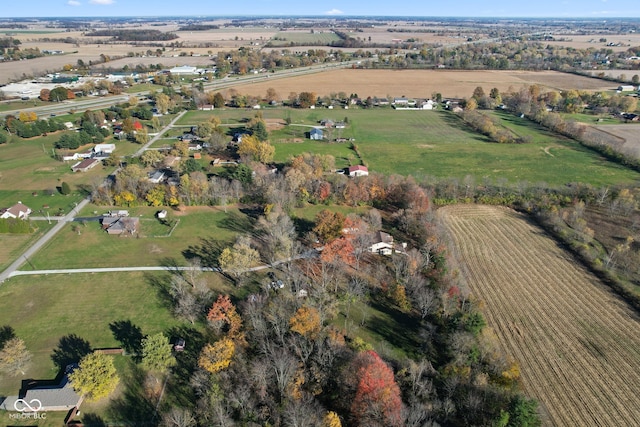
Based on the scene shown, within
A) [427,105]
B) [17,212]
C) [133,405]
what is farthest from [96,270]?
[427,105]

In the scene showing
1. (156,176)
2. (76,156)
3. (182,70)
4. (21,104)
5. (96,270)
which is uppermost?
(182,70)

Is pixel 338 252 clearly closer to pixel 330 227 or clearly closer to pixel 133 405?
pixel 330 227

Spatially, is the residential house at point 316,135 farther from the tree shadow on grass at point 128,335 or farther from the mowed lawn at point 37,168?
the tree shadow on grass at point 128,335

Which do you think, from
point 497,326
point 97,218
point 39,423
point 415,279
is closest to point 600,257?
point 497,326

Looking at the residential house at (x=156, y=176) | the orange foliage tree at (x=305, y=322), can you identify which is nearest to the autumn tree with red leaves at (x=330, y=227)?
the orange foliage tree at (x=305, y=322)

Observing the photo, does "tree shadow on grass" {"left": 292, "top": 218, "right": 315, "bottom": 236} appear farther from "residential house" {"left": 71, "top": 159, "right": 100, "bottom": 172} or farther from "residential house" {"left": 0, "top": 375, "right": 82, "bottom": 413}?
"residential house" {"left": 71, "top": 159, "right": 100, "bottom": 172}

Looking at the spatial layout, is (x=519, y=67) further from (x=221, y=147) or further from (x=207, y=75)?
(x=221, y=147)

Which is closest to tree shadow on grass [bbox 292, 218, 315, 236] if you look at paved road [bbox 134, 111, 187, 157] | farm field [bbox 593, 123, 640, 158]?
paved road [bbox 134, 111, 187, 157]
